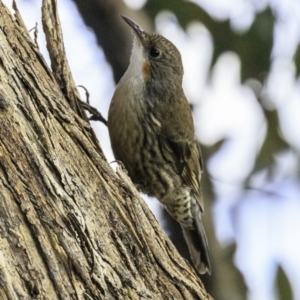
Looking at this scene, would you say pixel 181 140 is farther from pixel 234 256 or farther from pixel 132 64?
pixel 234 256

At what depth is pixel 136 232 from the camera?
10.2ft

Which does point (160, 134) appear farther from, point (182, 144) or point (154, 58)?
point (154, 58)

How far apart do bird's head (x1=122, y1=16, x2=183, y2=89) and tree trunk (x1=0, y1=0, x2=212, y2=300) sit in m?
1.18

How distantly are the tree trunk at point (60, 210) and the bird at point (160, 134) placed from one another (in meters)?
0.92

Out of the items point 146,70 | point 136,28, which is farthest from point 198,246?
point 136,28

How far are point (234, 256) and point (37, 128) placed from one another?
97.5 inches

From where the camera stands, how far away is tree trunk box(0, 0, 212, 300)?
2635 mm

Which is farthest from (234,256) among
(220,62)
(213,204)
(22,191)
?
(22,191)

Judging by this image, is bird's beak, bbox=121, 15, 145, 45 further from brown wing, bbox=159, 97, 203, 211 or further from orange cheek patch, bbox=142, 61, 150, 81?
brown wing, bbox=159, 97, 203, 211

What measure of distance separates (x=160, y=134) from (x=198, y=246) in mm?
929

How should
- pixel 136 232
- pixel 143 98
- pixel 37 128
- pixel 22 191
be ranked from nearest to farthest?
pixel 22 191, pixel 37 128, pixel 136 232, pixel 143 98

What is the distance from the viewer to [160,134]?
442cm

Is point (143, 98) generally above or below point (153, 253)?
above

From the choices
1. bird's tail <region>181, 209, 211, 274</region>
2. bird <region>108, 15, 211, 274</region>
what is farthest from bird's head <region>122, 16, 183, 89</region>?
bird's tail <region>181, 209, 211, 274</region>
